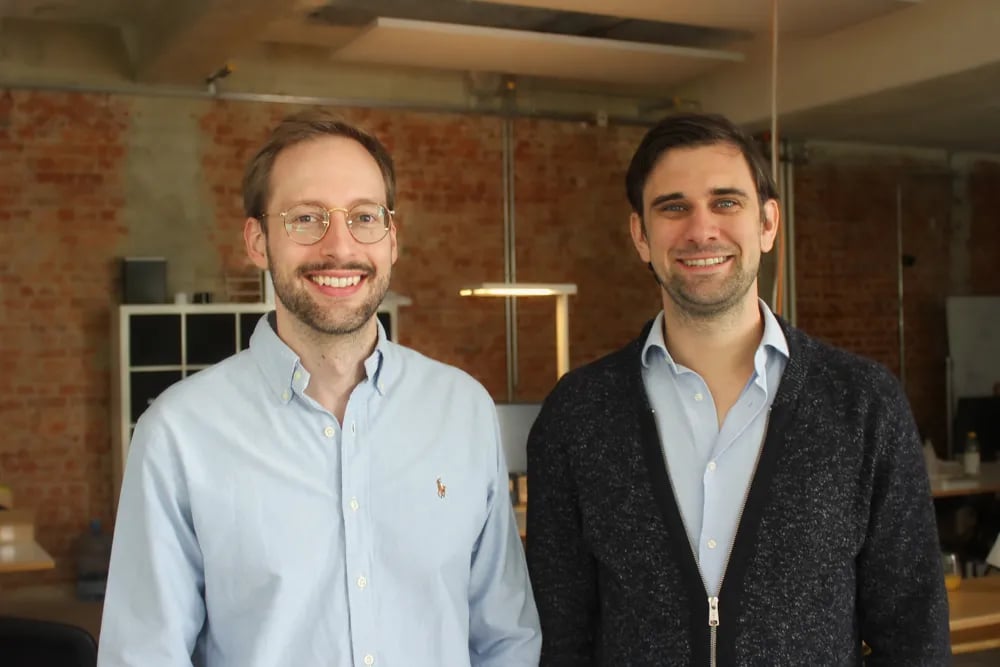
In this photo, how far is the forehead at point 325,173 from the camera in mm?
1846

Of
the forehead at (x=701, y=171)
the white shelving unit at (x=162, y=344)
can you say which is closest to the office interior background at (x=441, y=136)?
the white shelving unit at (x=162, y=344)

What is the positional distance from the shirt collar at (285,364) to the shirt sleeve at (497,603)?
0.23 meters

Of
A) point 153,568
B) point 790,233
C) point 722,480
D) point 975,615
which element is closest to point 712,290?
point 722,480

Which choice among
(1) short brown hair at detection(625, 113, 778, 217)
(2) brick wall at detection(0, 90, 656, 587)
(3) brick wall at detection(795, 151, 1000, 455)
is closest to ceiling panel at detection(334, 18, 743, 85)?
(2) brick wall at detection(0, 90, 656, 587)

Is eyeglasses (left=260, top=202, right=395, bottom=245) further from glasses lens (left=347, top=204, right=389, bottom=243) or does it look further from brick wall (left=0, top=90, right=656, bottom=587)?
brick wall (left=0, top=90, right=656, bottom=587)

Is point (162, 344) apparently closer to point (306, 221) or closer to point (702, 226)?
point (306, 221)

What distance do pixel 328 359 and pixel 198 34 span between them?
3.86m

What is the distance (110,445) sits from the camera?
20.7ft

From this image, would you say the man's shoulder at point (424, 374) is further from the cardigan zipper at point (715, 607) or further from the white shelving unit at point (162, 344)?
the white shelving unit at point (162, 344)

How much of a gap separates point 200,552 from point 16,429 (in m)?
4.90

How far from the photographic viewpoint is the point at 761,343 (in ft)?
6.65

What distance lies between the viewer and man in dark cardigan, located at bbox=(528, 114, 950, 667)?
6.12 feet

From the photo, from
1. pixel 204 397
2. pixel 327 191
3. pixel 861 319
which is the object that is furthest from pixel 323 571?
pixel 861 319

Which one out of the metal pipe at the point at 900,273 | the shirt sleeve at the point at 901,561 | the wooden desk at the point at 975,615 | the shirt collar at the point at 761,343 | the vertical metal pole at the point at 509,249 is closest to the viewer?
the shirt sleeve at the point at 901,561
